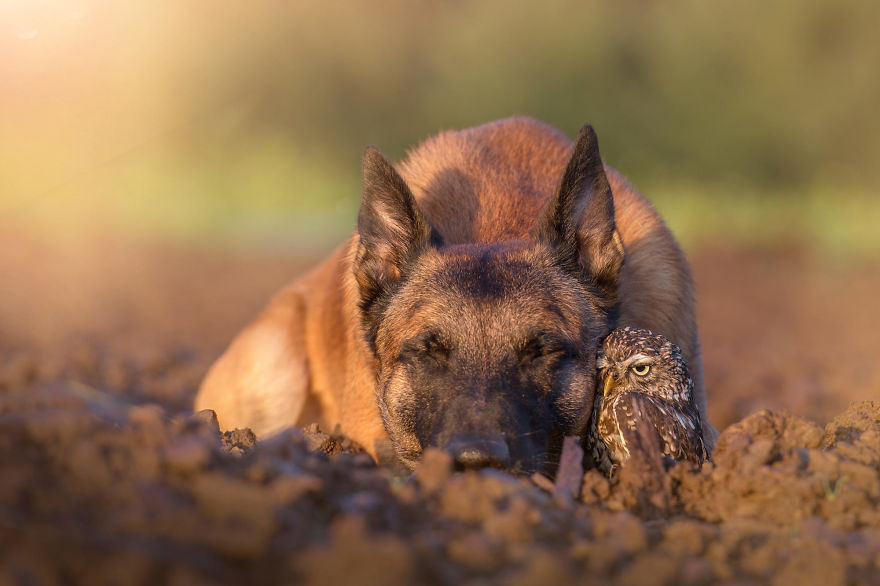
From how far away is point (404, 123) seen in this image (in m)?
16.8

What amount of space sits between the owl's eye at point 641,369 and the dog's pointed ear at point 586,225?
58 centimetres

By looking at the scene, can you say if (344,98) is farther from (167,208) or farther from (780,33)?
(780,33)

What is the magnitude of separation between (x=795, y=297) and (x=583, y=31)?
19.7 ft

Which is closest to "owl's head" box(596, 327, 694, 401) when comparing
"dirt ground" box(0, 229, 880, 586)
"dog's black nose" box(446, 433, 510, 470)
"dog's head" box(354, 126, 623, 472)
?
"dog's head" box(354, 126, 623, 472)

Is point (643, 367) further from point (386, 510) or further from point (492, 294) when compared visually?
point (386, 510)

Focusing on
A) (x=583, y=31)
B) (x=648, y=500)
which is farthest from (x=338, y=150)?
(x=648, y=500)

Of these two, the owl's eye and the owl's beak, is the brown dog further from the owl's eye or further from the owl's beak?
the owl's eye

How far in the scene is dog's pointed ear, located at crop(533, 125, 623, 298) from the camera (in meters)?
3.79

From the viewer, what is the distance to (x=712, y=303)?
12.4 meters

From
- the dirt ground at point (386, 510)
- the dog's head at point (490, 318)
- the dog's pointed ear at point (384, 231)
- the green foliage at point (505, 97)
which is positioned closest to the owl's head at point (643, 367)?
the dog's head at point (490, 318)

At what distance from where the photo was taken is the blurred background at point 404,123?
12430mm

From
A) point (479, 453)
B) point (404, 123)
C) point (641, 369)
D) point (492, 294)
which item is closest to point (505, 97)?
point (404, 123)

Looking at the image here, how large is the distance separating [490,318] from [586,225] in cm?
77

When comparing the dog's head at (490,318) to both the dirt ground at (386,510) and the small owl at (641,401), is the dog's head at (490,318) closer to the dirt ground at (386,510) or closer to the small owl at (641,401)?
the small owl at (641,401)
